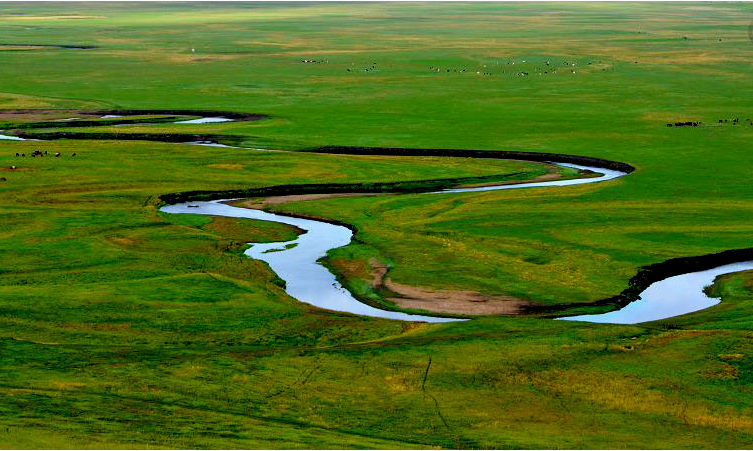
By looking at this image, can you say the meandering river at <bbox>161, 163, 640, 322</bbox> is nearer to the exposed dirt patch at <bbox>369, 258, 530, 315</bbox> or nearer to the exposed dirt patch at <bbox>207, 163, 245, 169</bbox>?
the exposed dirt patch at <bbox>369, 258, 530, 315</bbox>

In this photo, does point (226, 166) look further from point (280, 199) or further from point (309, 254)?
point (309, 254)

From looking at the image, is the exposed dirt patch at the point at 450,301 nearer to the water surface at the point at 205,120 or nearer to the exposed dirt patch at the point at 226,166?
the exposed dirt patch at the point at 226,166

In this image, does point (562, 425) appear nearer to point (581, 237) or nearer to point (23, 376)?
point (23, 376)

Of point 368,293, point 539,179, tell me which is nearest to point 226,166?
point 539,179

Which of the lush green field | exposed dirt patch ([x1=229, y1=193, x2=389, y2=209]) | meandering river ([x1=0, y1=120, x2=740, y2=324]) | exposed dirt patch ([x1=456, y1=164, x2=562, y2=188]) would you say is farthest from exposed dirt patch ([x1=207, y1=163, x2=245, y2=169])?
exposed dirt patch ([x1=456, y1=164, x2=562, y2=188])

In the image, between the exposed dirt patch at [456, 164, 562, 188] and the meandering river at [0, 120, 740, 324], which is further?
the exposed dirt patch at [456, 164, 562, 188]
